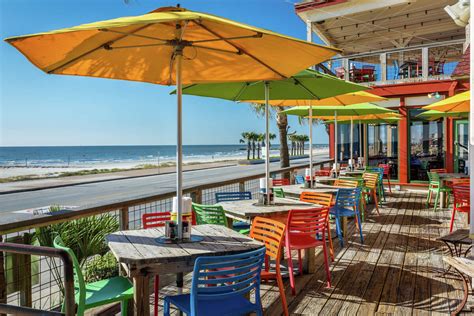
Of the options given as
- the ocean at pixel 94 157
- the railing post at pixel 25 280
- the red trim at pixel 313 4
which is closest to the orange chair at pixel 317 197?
the railing post at pixel 25 280

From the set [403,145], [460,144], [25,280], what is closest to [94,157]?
[403,145]

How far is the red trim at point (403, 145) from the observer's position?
40.0ft

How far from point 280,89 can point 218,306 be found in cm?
352

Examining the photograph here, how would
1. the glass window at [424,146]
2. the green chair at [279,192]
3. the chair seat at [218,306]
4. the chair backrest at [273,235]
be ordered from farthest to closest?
the glass window at [424,146] → the green chair at [279,192] → the chair backrest at [273,235] → the chair seat at [218,306]

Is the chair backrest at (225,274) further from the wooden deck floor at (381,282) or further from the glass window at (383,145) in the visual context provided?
the glass window at (383,145)

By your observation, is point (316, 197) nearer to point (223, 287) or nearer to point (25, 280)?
point (223, 287)

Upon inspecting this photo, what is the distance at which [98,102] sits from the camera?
9262cm

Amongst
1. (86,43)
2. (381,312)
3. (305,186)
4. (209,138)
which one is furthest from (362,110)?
(209,138)

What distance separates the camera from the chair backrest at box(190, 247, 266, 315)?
2102mm

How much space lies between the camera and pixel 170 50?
11.4ft

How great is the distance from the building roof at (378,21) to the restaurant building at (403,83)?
3 centimetres

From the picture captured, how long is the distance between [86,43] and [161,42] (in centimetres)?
59

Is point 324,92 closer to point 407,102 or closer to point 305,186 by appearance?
point 305,186

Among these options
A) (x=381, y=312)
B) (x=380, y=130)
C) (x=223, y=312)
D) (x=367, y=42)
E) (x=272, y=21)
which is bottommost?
(x=381, y=312)
